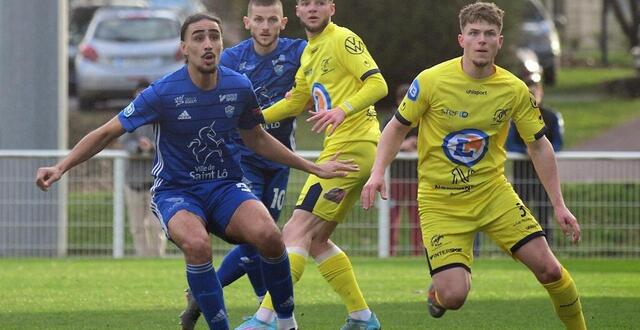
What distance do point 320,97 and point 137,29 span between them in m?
18.7

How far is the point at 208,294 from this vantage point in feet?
27.7

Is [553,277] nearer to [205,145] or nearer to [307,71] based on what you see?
[205,145]

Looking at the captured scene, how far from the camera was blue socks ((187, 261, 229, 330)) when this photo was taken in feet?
27.8

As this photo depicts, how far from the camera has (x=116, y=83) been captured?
90.9ft

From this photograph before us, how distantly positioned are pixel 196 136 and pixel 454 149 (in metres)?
1.50

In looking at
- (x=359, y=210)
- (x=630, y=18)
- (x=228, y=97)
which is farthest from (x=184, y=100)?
(x=630, y=18)

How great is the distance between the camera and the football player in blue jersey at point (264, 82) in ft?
33.3

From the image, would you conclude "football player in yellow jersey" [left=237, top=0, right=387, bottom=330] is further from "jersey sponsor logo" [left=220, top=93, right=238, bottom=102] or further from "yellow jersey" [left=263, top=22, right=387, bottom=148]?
"jersey sponsor logo" [left=220, top=93, right=238, bottom=102]

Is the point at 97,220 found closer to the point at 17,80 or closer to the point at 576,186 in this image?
the point at 17,80

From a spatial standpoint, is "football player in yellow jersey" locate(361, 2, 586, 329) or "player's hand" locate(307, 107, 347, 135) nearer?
"football player in yellow jersey" locate(361, 2, 586, 329)

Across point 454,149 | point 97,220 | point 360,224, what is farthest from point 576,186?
point 454,149

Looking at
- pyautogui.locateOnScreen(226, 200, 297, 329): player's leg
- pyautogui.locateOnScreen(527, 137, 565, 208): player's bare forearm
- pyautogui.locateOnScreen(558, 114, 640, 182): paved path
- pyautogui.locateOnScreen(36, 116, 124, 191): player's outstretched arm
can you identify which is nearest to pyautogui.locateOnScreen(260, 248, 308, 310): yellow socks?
pyautogui.locateOnScreen(226, 200, 297, 329): player's leg

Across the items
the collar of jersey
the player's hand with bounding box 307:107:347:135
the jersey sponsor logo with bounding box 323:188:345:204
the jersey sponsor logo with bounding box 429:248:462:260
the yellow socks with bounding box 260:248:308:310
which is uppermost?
the collar of jersey

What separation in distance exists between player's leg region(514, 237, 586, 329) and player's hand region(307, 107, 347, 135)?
53.9 inches
